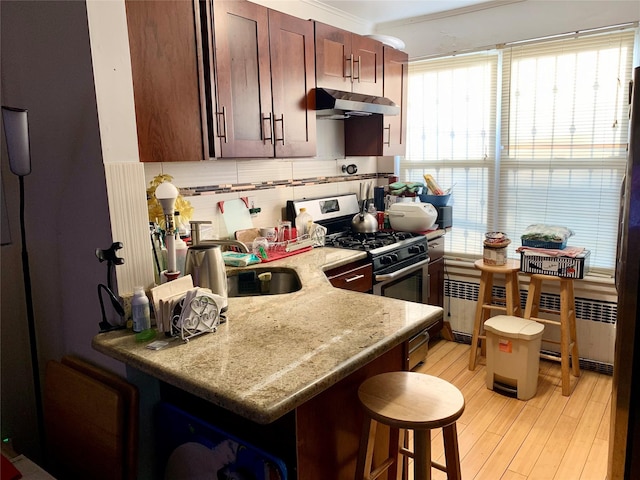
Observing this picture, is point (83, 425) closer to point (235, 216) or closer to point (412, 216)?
point (235, 216)

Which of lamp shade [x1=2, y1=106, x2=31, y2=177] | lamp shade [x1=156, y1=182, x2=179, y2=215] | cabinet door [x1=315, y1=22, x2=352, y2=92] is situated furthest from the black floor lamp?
cabinet door [x1=315, y1=22, x2=352, y2=92]

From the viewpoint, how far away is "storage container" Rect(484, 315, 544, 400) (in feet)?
8.89

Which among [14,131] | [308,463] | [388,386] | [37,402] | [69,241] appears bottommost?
[37,402]

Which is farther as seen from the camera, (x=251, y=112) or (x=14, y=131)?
(x=251, y=112)

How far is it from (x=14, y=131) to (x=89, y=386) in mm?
888

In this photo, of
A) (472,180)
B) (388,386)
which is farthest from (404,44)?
(388,386)

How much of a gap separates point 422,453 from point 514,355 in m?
1.63

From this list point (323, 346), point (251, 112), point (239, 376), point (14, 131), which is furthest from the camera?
point (251, 112)

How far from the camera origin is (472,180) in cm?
349

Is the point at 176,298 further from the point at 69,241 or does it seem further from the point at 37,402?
the point at 37,402

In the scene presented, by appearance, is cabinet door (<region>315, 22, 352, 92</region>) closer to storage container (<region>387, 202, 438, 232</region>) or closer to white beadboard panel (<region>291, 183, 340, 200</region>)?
white beadboard panel (<region>291, 183, 340, 200</region>)

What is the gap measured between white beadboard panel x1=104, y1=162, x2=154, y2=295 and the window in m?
2.62

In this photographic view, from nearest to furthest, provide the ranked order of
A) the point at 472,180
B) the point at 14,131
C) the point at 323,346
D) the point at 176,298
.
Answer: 1. the point at 323,346
2. the point at 176,298
3. the point at 14,131
4. the point at 472,180

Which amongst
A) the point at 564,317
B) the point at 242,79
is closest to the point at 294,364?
the point at 242,79
